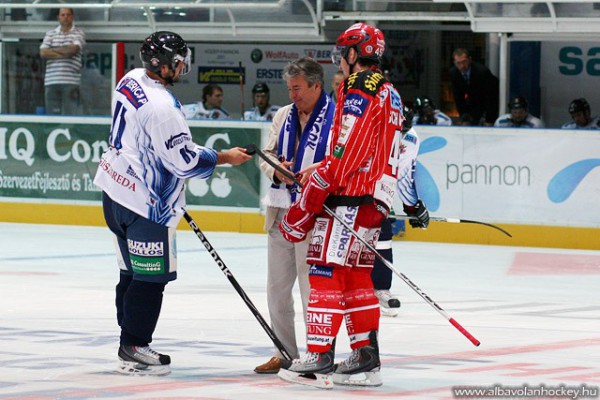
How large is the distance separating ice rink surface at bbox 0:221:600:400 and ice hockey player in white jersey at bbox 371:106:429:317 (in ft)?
0.57

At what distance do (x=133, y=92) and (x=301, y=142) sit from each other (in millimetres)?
831

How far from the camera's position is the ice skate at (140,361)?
22.2 feet

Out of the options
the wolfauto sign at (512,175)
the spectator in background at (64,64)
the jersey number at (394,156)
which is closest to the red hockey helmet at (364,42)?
the jersey number at (394,156)

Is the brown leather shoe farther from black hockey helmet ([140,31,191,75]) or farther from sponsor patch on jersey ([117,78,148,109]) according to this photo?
black hockey helmet ([140,31,191,75])

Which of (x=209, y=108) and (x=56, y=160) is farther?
→ (x=209, y=108)

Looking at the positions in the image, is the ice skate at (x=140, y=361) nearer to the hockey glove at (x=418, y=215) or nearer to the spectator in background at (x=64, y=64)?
the hockey glove at (x=418, y=215)

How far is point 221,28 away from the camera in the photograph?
17.5m

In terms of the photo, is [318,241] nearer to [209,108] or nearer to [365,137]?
[365,137]

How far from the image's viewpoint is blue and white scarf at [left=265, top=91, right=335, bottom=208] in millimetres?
6906

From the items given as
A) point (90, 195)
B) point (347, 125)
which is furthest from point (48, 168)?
point (347, 125)

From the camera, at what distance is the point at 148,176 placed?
6688 mm

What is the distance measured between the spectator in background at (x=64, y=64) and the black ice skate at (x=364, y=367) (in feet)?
37.2

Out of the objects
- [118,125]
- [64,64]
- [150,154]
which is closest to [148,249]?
[150,154]

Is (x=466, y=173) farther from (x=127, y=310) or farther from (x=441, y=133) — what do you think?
(x=127, y=310)
